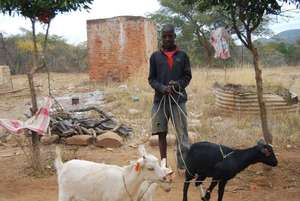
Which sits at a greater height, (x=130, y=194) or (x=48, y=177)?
(x=130, y=194)

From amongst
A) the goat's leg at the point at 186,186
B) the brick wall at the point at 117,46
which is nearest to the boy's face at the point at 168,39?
the goat's leg at the point at 186,186

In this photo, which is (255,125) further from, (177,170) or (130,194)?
(130,194)

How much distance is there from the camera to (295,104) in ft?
37.2

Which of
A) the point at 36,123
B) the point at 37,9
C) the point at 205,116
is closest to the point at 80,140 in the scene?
the point at 36,123

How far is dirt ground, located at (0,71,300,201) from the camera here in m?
6.26

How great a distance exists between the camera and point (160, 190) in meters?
6.33

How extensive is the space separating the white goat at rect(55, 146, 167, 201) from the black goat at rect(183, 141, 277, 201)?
49.3 inches

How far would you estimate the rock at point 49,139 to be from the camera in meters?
9.34

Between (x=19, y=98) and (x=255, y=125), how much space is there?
10.2m

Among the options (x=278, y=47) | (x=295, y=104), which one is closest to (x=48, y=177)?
(x=295, y=104)

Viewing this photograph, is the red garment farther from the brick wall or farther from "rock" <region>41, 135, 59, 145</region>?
the brick wall

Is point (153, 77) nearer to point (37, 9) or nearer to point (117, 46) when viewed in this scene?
point (37, 9)

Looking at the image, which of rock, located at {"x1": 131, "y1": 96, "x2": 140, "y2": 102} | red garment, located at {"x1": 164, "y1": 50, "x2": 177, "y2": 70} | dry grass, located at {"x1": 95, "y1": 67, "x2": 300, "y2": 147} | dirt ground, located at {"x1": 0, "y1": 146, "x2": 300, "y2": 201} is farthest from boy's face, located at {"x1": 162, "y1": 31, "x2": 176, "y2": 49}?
rock, located at {"x1": 131, "y1": 96, "x2": 140, "y2": 102}

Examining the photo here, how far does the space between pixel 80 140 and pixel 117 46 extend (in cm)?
1098
